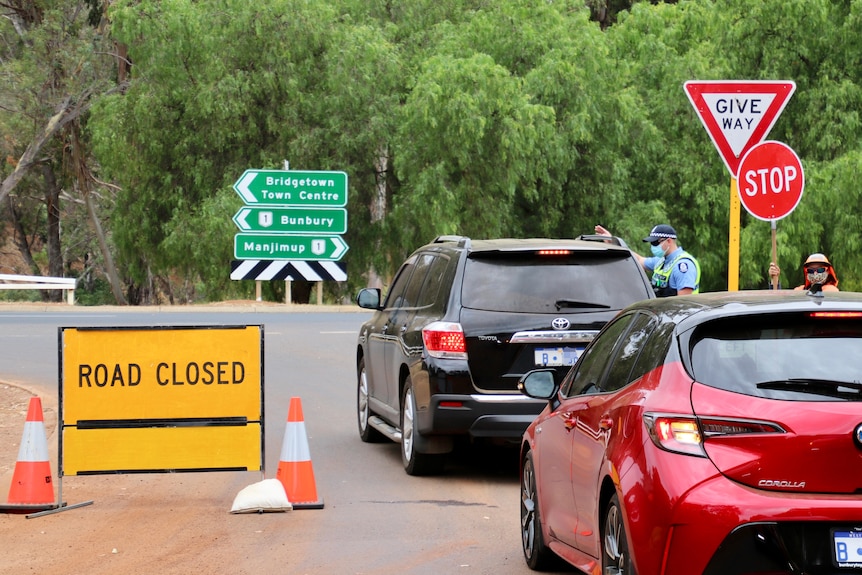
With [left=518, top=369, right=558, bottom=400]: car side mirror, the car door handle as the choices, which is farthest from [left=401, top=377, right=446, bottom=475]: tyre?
the car door handle

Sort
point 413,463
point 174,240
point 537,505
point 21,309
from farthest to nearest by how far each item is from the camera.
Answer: point 174,240 < point 21,309 < point 413,463 < point 537,505

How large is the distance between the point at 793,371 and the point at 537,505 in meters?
2.48

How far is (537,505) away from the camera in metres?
7.50

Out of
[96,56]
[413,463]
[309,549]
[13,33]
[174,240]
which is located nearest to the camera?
[309,549]

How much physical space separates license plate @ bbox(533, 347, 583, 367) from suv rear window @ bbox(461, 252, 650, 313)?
34 centimetres

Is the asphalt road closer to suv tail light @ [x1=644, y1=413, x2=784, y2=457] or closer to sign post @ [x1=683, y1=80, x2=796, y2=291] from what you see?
suv tail light @ [x1=644, y1=413, x2=784, y2=457]

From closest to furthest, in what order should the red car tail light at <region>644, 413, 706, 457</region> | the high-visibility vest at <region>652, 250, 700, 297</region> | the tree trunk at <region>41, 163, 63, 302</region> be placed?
the red car tail light at <region>644, 413, 706, 457</region>, the high-visibility vest at <region>652, 250, 700, 297</region>, the tree trunk at <region>41, 163, 63, 302</region>

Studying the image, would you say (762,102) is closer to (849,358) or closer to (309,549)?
(309,549)

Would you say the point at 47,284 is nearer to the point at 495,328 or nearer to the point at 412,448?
the point at 412,448

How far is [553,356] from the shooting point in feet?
34.5

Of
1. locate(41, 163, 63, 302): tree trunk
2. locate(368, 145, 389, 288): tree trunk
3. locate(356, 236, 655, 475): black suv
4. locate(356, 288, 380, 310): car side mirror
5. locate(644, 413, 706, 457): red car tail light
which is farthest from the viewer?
locate(41, 163, 63, 302): tree trunk

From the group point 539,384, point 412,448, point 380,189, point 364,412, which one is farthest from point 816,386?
point 380,189

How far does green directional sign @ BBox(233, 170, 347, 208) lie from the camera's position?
105 ft

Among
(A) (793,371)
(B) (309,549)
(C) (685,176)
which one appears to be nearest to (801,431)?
(A) (793,371)
